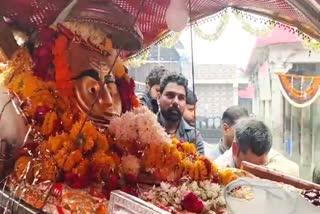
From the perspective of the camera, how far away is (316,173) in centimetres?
205

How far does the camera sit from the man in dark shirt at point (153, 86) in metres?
2.63

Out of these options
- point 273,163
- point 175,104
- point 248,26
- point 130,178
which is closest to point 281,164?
point 273,163

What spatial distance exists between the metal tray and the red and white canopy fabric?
692 millimetres

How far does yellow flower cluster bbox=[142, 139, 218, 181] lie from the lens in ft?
5.46

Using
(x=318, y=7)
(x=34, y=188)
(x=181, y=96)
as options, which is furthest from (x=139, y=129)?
(x=181, y=96)

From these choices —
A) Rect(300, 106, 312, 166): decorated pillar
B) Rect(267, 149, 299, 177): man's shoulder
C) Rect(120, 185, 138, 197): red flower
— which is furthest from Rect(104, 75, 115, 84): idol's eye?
Rect(300, 106, 312, 166): decorated pillar

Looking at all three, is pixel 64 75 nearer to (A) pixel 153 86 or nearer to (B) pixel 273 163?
(A) pixel 153 86

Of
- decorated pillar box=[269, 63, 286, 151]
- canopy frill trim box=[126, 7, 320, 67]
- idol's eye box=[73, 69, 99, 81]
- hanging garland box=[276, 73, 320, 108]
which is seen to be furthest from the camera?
decorated pillar box=[269, 63, 286, 151]

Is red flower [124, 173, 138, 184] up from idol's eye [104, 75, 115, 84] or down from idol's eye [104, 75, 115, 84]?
down

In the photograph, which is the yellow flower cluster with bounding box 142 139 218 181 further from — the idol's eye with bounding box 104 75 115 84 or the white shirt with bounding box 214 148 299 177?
the white shirt with bounding box 214 148 299 177

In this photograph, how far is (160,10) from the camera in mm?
2307

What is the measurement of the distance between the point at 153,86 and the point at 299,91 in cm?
133

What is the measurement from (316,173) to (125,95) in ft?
2.70

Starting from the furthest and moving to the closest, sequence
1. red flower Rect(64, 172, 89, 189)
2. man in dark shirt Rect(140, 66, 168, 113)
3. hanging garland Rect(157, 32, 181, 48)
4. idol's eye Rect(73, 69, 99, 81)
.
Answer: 1. man in dark shirt Rect(140, 66, 168, 113)
2. hanging garland Rect(157, 32, 181, 48)
3. idol's eye Rect(73, 69, 99, 81)
4. red flower Rect(64, 172, 89, 189)
